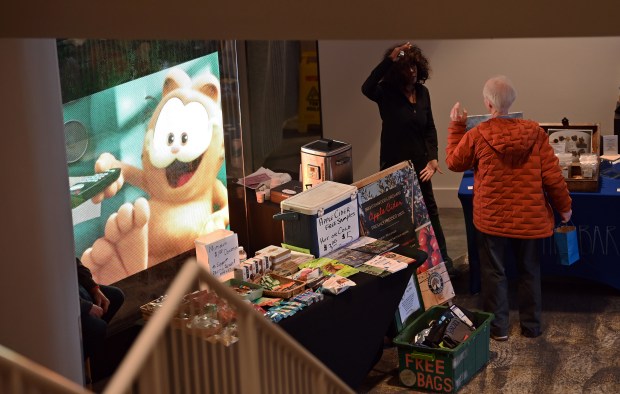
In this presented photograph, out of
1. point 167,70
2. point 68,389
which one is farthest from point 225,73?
Answer: point 68,389

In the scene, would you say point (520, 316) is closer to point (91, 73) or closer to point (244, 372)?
point (91, 73)

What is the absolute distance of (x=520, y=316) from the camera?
6445 millimetres

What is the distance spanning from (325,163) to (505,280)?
4.44 feet

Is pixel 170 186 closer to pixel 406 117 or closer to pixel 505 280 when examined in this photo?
pixel 406 117

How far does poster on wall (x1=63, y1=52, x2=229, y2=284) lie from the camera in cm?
522

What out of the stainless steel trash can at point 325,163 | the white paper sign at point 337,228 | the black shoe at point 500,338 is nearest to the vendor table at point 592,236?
the black shoe at point 500,338

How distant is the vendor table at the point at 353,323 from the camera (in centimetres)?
507

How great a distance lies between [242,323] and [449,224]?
258 inches

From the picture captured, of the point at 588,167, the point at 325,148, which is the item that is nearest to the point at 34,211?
the point at 325,148

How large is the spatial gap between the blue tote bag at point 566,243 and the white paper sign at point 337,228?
139 cm

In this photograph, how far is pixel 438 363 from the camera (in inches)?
220

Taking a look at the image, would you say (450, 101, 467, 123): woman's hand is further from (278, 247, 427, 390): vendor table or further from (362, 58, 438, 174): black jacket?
(278, 247, 427, 390): vendor table

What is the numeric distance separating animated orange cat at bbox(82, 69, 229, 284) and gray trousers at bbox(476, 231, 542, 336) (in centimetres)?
170

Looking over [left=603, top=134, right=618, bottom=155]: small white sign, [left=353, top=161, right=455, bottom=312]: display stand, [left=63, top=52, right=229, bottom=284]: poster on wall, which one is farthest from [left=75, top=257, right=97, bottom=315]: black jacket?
[left=603, top=134, right=618, bottom=155]: small white sign
